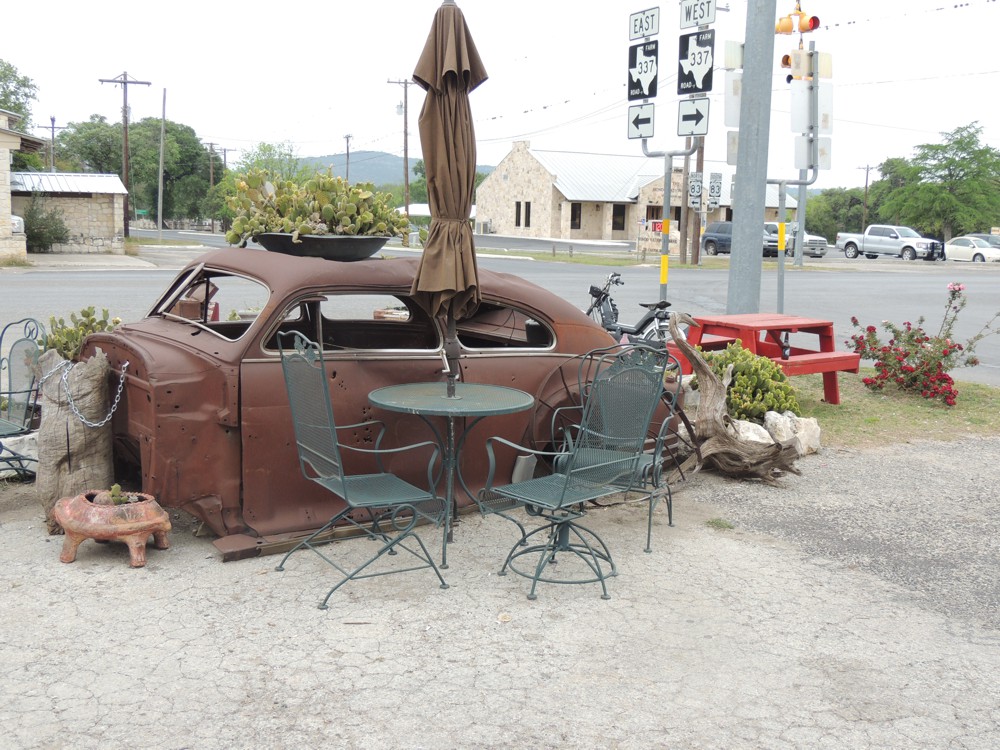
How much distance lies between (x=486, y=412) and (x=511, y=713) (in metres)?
1.64

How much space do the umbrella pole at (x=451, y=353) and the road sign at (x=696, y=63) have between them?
17.5 feet

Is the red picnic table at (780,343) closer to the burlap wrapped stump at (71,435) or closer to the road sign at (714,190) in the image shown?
the burlap wrapped stump at (71,435)

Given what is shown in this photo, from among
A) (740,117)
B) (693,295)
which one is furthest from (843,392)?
(693,295)

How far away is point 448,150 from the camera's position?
5.20 meters

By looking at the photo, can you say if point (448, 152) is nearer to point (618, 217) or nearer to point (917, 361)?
point (917, 361)

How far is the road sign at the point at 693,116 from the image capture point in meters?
9.65

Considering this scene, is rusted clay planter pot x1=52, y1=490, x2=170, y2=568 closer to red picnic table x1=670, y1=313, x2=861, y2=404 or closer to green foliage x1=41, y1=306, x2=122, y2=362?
green foliage x1=41, y1=306, x2=122, y2=362

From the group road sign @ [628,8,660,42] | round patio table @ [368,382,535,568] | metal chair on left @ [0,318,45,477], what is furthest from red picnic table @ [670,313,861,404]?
metal chair on left @ [0,318,45,477]

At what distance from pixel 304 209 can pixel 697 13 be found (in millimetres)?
5653

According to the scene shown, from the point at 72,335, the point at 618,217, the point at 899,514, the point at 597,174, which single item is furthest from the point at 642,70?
the point at 597,174

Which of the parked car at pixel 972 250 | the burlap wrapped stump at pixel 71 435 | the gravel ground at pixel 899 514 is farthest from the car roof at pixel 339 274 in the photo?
the parked car at pixel 972 250

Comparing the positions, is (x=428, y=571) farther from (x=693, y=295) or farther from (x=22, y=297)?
(x=693, y=295)

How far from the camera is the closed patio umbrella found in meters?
5.09

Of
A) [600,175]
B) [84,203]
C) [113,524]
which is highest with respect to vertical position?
[600,175]
